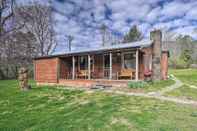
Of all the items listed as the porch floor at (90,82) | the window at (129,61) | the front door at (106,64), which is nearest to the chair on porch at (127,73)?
the window at (129,61)

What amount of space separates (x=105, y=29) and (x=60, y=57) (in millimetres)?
28810

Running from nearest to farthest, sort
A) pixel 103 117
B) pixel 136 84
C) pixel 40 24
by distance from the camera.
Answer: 1. pixel 103 117
2. pixel 136 84
3. pixel 40 24

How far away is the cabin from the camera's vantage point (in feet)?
46.2

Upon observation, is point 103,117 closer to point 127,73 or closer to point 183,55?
point 127,73

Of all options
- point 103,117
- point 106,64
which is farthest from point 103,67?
point 103,117

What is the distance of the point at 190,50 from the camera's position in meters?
40.0

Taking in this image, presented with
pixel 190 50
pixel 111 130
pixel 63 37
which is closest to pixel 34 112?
pixel 111 130

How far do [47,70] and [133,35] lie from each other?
33421mm

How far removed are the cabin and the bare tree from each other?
1551cm

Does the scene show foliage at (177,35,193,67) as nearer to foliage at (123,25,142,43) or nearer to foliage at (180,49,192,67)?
foliage at (180,49,192,67)

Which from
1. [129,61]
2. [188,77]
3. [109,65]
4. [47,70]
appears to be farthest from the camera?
[188,77]

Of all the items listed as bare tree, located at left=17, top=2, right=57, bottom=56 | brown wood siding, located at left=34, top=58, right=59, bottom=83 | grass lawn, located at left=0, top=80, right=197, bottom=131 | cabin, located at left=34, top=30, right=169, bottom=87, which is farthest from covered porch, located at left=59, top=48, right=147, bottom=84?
bare tree, located at left=17, top=2, right=57, bottom=56

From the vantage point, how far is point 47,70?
60.5 feet

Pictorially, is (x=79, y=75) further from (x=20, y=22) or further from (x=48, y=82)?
(x=20, y=22)
